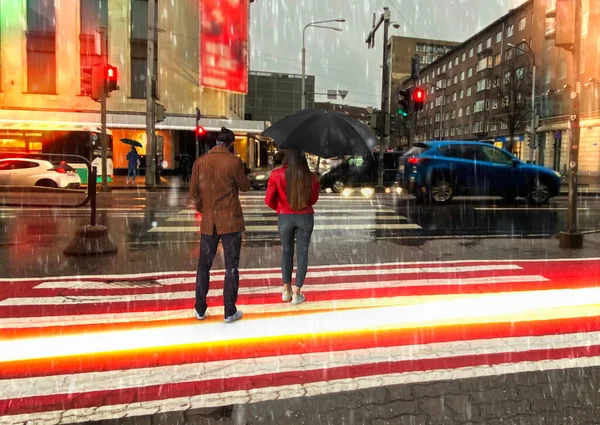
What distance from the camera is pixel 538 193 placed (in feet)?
47.9

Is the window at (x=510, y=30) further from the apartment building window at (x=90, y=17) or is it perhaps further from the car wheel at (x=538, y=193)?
the car wheel at (x=538, y=193)

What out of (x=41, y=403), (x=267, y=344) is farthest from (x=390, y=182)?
(x=41, y=403)

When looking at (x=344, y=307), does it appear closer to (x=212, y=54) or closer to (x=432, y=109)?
(x=212, y=54)

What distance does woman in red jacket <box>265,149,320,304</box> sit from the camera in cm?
495

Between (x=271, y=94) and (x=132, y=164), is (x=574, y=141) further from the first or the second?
(x=271, y=94)

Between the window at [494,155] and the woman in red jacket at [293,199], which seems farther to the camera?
the window at [494,155]

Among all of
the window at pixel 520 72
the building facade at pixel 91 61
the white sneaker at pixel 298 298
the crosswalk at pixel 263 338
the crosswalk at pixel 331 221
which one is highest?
the window at pixel 520 72

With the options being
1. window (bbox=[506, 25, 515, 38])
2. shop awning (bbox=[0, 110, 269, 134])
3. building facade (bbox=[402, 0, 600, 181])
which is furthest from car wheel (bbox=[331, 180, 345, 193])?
window (bbox=[506, 25, 515, 38])

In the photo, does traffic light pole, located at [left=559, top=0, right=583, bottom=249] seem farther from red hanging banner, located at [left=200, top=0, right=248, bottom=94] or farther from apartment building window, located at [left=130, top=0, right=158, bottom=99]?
red hanging banner, located at [left=200, top=0, right=248, bottom=94]

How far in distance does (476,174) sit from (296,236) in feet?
34.7

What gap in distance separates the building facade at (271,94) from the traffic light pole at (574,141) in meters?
83.2

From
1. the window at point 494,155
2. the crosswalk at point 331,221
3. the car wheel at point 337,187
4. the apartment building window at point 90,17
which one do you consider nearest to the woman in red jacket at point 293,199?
the crosswalk at point 331,221

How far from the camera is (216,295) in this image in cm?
573

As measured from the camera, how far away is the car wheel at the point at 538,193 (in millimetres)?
14531
